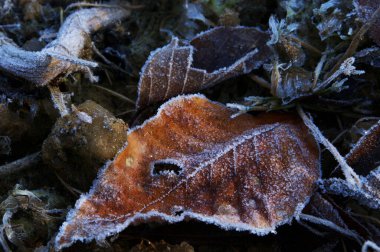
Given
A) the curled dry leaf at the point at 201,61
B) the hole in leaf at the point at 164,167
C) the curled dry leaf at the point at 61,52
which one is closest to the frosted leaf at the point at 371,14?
the curled dry leaf at the point at 201,61

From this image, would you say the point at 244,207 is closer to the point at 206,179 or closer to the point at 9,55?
the point at 206,179

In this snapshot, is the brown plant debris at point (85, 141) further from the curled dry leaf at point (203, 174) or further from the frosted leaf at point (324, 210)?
the frosted leaf at point (324, 210)

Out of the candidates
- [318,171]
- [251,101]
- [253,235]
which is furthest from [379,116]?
[253,235]

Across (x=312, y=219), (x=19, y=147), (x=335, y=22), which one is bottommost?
(x=19, y=147)

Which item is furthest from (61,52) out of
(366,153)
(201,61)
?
(366,153)

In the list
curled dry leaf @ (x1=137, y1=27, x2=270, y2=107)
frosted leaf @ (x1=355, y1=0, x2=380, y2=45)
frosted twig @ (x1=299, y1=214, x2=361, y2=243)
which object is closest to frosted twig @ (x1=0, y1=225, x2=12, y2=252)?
curled dry leaf @ (x1=137, y1=27, x2=270, y2=107)
